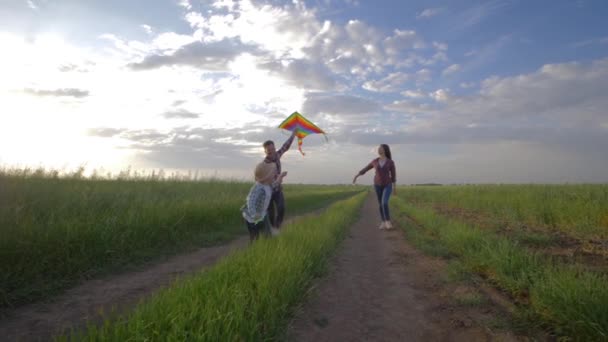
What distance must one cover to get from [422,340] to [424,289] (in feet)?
4.21

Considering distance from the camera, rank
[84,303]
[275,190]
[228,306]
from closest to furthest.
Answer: [228,306], [84,303], [275,190]

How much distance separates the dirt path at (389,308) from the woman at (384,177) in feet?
12.1

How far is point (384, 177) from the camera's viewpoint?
8.50 metres

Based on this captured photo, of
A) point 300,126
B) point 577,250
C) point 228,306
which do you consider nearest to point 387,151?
point 300,126

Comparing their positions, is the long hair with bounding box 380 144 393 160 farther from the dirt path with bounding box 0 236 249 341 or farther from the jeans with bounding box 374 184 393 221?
the dirt path with bounding box 0 236 249 341

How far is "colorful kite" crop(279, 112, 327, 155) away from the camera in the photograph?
7.93 meters

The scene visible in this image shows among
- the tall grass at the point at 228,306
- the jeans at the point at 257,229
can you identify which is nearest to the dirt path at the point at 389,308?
the tall grass at the point at 228,306

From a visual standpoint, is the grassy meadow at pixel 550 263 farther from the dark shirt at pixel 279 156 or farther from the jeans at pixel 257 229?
the dark shirt at pixel 279 156

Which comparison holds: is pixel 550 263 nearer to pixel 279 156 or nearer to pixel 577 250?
pixel 577 250

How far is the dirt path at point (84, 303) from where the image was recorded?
260cm

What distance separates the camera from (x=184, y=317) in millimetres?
2014

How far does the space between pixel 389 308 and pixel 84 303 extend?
127 inches

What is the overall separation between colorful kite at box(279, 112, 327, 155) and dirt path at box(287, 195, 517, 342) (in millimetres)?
4180

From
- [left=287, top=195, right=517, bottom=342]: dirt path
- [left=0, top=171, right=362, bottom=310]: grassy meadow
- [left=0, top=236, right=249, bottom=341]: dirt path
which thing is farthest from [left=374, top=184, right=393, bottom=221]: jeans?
[left=0, top=236, right=249, bottom=341]: dirt path
